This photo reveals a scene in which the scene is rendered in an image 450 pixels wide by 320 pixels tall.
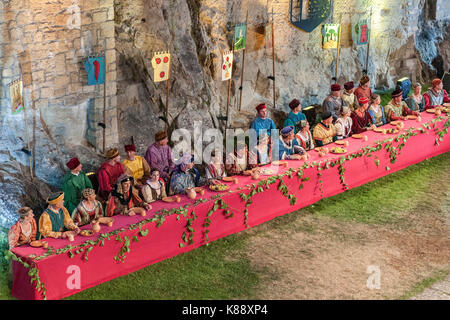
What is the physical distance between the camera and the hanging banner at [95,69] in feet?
35.7

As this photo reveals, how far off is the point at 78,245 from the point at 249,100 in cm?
692

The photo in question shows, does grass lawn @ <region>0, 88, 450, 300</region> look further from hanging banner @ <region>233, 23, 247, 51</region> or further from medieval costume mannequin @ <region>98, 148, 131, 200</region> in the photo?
hanging banner @ <region>233, 23, 247, 51</region>

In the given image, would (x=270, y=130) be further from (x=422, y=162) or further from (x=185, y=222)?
(x=185, y=222)

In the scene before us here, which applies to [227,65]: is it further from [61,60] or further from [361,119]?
[61,60]

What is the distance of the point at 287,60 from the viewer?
1509cm

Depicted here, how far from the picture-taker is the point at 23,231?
27.5 feet

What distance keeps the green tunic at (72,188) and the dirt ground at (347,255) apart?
100 inches

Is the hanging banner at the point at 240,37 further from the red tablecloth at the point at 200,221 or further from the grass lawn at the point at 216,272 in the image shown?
the grass lawn at the point at 216,272

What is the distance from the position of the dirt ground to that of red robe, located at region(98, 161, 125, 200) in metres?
2.21

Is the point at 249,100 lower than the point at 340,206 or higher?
higher

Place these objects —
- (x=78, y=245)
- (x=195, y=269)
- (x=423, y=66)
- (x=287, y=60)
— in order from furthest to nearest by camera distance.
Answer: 1. (x=423, y=66)
2. (x=287, y=60)
3. (x=195, y=269)
4. (x=78, y=245)

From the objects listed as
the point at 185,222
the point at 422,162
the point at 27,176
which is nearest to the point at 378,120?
the point at 422,162

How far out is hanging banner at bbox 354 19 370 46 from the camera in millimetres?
16656

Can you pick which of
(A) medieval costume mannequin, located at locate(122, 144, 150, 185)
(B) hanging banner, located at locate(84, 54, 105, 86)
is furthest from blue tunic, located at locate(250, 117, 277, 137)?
(B) hanging banner, located at locate(84, 54, 105, 86)
